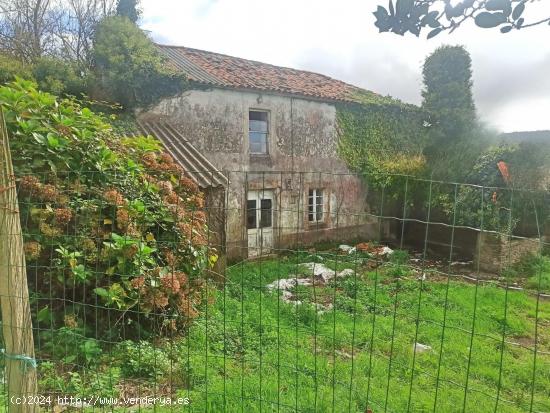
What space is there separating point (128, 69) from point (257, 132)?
390 cm

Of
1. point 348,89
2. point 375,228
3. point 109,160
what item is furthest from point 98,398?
point 348,89

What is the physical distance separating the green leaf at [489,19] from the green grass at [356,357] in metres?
1.63

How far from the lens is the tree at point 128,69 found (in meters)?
9.38

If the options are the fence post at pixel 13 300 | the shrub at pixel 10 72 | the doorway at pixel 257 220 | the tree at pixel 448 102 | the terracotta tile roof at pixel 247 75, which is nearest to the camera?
the fence post at pixel 13 300

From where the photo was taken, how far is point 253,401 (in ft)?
10.4

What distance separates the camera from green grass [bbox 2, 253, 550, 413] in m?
3.25

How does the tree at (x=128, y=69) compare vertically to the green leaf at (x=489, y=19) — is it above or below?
above

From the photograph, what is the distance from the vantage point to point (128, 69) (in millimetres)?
9414

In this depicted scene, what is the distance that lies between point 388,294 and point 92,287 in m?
5.04

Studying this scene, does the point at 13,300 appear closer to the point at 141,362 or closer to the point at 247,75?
the point at 141,362

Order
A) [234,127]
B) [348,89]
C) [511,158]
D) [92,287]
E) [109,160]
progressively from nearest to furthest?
[92,287]
[109,160]
[234,127]
[511,158]
[348,89]

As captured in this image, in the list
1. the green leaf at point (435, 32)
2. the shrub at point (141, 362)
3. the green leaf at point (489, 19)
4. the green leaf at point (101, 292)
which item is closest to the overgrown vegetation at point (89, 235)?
the green leaf at point (101, 292)

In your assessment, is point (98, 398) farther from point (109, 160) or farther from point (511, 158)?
point (511, 158)

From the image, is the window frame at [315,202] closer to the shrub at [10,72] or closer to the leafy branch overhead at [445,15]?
the shrub at [10,72]
